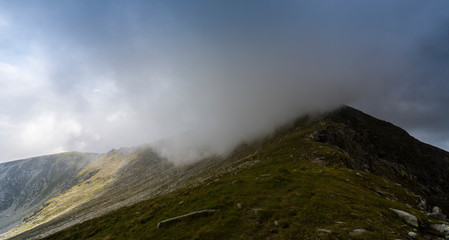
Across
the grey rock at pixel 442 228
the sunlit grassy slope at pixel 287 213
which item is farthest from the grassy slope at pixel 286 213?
the grey rock at pixel 442 228

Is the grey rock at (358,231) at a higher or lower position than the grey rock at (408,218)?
higher

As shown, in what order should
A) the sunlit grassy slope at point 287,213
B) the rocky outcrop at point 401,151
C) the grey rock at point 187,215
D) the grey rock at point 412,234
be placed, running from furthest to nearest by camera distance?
the rocky outcrop at point 401,151 → the grey rock at point 187,215 → the sunlit grassy slope at point 287,213 → the grey rock at point 412,234

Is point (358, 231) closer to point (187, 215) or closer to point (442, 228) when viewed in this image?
point (442, 228)

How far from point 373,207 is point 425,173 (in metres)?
139

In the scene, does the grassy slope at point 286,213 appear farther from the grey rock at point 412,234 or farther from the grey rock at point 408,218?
the grey rock at point 408,218

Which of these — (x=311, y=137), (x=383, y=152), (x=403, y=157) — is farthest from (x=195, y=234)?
(x=403, y=157)

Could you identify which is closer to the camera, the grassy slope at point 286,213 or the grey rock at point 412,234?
the grey rock at point 412,234

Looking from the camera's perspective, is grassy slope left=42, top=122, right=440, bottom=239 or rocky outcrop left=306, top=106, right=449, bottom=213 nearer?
grassy slope left=42, top=122, right=440, bottom=239

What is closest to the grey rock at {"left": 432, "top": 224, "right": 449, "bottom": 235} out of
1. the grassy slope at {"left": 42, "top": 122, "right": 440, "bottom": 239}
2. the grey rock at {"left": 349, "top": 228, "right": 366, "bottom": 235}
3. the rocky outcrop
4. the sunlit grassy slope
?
the sunlit grassy slope

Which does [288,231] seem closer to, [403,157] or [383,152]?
[383,152]

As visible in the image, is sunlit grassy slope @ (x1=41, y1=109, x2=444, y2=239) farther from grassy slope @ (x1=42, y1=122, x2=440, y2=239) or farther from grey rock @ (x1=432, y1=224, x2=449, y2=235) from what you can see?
grey rock @ (x1=432, y1=224, x2=449, y2=235)

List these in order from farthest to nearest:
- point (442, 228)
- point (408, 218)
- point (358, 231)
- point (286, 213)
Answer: point (286, 213) → point (408, 218) → point (442, 228) → point (358, 231)

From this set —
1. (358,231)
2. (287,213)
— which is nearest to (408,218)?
(358,231)

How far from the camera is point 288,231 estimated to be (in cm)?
1445
